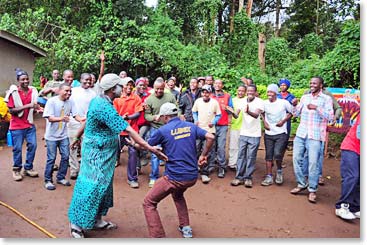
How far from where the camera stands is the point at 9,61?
8.53 m

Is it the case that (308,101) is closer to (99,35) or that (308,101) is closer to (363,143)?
(363,143)

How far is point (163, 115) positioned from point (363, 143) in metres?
1.98

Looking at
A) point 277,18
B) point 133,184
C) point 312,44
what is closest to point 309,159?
point 133,184

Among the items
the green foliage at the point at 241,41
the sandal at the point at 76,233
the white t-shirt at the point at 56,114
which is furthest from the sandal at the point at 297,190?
the green foliage at the point at 241,41

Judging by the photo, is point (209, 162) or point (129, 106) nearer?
point (129, 106)

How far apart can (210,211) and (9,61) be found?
6890 mm

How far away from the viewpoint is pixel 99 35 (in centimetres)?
1181

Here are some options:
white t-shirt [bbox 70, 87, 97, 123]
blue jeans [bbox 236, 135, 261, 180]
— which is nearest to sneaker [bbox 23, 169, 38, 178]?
white t-shirt [bbox 70, 87, 97, 123]

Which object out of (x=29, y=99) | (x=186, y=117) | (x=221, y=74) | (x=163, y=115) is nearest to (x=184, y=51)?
(x=221, y=74)

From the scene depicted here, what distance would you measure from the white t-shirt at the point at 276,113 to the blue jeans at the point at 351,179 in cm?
125

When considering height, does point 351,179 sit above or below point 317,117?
below

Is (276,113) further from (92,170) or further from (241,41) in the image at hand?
(241,41)

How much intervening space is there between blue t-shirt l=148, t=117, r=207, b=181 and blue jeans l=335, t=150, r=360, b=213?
1774 mm

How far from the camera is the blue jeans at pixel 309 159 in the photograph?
14.3 ft
